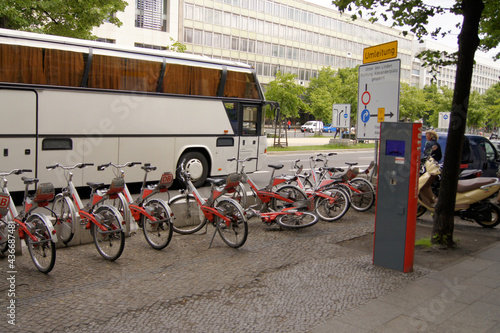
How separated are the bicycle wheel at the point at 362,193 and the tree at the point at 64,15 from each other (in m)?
12.3

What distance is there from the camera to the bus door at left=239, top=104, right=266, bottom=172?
13508mm

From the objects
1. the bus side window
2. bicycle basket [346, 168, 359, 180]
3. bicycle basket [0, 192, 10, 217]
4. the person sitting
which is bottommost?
bicycle basket [0, 192, 10, 217]

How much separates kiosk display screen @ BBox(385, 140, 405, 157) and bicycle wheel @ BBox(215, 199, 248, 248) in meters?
2.13

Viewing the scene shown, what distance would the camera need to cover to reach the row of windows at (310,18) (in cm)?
6131

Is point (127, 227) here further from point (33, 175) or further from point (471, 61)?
point (471, 61)

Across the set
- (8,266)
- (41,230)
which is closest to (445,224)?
(41,230)

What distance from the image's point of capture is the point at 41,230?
17.6ft

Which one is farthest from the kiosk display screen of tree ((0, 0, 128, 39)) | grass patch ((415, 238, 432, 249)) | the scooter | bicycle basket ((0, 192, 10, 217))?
tree ((0, 0, 128, 39))

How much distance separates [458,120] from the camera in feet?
22.4

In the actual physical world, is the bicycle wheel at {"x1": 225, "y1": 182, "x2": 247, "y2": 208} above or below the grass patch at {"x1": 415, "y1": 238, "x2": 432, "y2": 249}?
above

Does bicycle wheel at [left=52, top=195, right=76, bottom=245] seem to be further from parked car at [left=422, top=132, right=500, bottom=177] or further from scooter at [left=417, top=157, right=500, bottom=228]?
parked car at [left=422, top=132, right=500, bottom=177]

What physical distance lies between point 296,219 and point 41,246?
12.9 ft

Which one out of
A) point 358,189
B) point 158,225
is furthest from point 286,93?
point 158,225

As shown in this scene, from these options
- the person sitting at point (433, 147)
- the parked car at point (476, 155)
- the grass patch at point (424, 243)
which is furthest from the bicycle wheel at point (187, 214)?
the parked car at point (476, 155)
